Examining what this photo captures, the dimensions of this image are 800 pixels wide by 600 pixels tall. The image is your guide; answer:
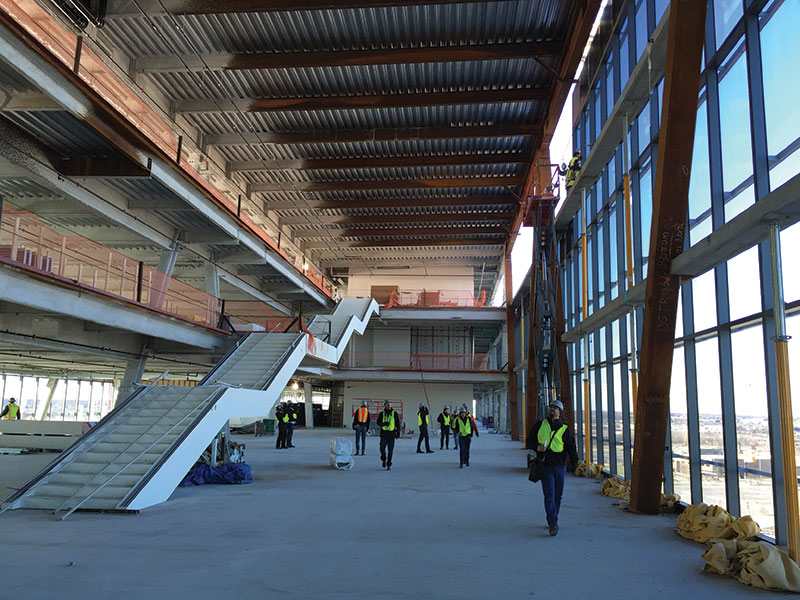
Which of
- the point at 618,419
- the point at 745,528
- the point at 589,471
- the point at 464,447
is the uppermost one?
the point at 618,419

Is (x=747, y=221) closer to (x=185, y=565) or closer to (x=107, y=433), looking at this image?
(x=185, y=565)

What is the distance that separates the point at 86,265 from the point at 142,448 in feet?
19.8

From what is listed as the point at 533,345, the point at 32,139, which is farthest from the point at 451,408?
the point at 32,139

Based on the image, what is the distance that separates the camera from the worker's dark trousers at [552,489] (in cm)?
842

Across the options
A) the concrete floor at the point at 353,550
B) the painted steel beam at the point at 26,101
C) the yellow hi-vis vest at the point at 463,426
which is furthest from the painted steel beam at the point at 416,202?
the concrete floor at the point at 353,550

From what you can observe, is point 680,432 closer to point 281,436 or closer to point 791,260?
point 791,260

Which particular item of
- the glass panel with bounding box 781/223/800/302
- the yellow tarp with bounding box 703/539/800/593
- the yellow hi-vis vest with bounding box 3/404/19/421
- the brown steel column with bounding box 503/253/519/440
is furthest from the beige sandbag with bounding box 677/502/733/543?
the brown steel column with bounding box 503/253/519/440

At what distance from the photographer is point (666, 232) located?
30.0 feet

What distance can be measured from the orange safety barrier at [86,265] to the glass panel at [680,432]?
12.7 meters

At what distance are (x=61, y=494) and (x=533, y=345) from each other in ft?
47.7

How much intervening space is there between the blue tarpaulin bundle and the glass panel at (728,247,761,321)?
9816 mm

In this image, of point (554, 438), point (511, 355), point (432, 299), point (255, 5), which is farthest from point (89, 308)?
point (432, 299)

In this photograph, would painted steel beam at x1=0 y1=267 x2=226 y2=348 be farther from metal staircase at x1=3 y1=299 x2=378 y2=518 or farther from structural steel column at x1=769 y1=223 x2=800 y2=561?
structural steel column at x1=769 y1=223 x2=800 y2=561

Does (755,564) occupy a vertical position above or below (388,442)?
below
